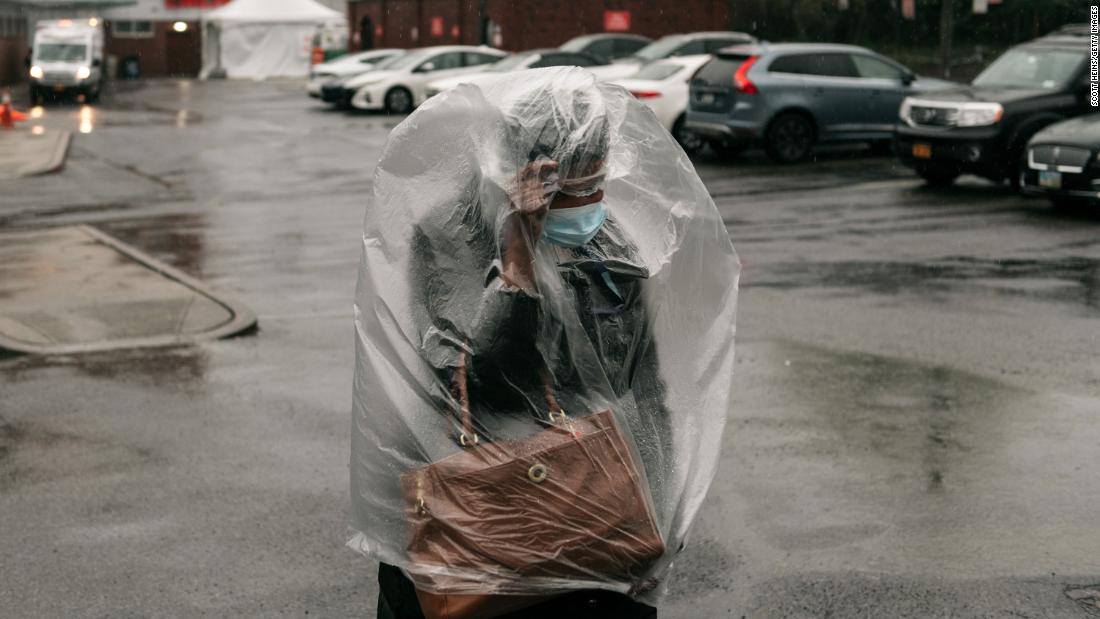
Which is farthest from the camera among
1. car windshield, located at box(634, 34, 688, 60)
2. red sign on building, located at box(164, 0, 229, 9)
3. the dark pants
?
red sign on building, located at box(164, 0, 229, 9)

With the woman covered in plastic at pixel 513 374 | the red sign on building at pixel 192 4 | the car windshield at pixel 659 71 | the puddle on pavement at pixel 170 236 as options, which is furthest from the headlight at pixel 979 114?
the red sign on building at pixel 192 4

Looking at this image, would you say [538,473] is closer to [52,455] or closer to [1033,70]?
[52,455]

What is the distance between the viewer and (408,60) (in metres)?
34.5

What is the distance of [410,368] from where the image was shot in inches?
122

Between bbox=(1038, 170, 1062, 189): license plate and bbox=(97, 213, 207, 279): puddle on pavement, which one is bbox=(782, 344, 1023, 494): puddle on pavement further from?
bbox=(1038, 170, 1062, 189): license plate

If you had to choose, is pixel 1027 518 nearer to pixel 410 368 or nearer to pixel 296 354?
pixel 410 368

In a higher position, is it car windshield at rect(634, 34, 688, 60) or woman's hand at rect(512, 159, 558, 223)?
car windshield at rect(634, 34, 688, 60)

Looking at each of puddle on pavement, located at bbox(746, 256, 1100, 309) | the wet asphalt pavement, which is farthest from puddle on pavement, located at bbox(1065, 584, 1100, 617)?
puddle on pavement, located at bbox(746, 256, 1100, 309)

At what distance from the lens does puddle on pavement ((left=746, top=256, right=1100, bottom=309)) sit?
10336 mm

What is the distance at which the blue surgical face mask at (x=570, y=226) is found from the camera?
3092mm

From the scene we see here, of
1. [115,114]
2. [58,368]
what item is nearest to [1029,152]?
[58,368]

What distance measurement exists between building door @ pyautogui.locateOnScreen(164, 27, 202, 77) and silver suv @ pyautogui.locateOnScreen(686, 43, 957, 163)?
173 feet

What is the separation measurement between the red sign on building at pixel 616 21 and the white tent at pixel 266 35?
56.7ft

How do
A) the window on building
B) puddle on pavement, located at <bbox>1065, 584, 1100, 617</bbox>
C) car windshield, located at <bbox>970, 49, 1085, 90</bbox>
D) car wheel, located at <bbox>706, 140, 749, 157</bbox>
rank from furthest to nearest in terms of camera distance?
the window on building < car wheel, located at <bbox>706, 140, 749, 157</bbox> < car windshield, located at <bbox>970, 49, 1085, 90</bbox> < puddle on pavement, located at <bbox>1065, 584, 1100, 617</bbox>
